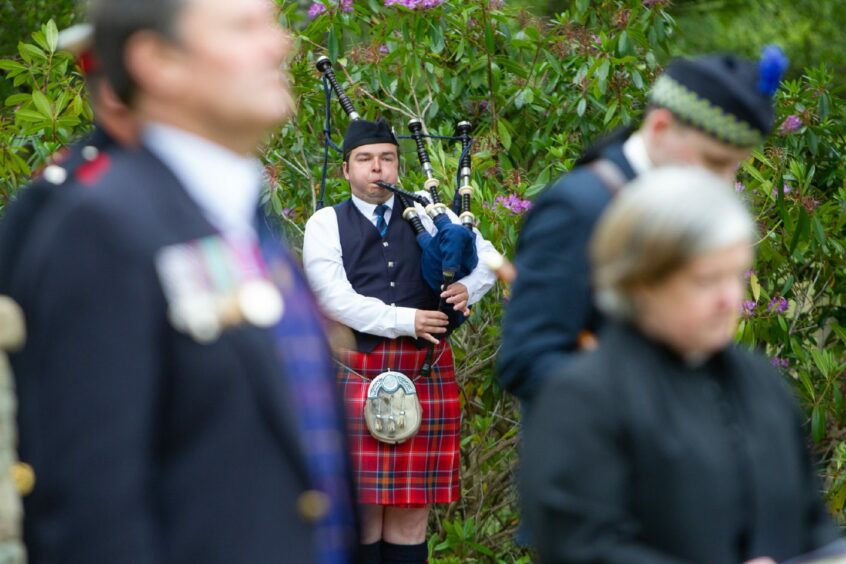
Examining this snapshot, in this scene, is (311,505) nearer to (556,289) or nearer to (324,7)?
(556,289)

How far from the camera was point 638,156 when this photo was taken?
267 centimetres

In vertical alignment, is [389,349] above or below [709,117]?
below

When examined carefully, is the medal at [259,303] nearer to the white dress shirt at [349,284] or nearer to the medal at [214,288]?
the medal at [214,288]

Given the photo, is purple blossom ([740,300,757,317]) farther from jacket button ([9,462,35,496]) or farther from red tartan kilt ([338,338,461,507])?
jacket button ([9,462,35,496])

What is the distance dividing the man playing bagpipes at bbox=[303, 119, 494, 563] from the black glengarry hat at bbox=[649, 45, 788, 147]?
2.84 m

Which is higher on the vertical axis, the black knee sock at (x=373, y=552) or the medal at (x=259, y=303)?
the medal at (x=259, y=303)

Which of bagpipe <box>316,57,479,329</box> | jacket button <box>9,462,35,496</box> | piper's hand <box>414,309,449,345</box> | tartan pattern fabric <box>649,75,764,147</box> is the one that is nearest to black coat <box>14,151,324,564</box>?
jacket button <box>9,462,35,496</box>

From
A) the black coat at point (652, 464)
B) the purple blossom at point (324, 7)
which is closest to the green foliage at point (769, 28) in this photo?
the purple blossom at point (324, 7)

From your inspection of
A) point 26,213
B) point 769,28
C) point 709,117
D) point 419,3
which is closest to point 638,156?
point 709,117

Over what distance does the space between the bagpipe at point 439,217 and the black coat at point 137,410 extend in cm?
342

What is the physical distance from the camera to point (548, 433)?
1.99 meters

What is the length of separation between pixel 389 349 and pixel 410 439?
361 mm

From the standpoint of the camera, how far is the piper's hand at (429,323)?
541cm

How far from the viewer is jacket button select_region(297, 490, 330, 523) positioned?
1897mm
